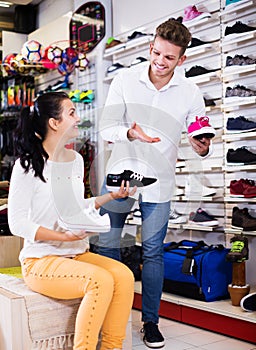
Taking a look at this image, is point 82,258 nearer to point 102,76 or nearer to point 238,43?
point 238,43

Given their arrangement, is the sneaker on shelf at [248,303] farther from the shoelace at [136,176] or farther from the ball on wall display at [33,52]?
the ball on wall display at [33,52]

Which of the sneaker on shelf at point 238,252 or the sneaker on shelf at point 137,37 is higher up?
the sneaker on shelf at point 137,37

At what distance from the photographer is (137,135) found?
7.72 ft

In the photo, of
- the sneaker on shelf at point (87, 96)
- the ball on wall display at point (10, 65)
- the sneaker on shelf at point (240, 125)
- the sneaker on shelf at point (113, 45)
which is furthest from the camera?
the ball on wall display at point (10, 65)

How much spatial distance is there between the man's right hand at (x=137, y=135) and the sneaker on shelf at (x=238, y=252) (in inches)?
45.0

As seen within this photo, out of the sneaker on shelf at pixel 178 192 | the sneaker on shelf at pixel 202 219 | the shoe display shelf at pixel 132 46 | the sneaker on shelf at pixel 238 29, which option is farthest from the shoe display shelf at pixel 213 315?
the shoe display shelf at pixel 132 46

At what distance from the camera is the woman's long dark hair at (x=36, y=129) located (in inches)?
91.0

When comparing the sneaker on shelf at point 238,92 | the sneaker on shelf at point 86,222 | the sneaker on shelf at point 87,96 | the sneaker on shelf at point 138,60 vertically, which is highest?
the sneaker on shelf at point 138,60

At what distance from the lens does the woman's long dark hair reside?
2.31m

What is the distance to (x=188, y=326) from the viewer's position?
330 cm

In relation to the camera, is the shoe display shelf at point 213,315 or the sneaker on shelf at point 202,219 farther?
the sneaker on shelf at point 202,219

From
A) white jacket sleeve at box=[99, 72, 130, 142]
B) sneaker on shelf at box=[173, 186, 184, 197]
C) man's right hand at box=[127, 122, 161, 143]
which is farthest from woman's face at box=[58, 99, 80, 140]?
sneaker on shelf at box=[173, 186, 184, 197]

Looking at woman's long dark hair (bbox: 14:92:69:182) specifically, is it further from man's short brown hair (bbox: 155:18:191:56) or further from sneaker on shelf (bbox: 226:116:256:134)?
sneaker on shelf (bbox: 226:116:256:134)

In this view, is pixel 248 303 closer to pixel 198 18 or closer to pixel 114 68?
pixel 198 18
